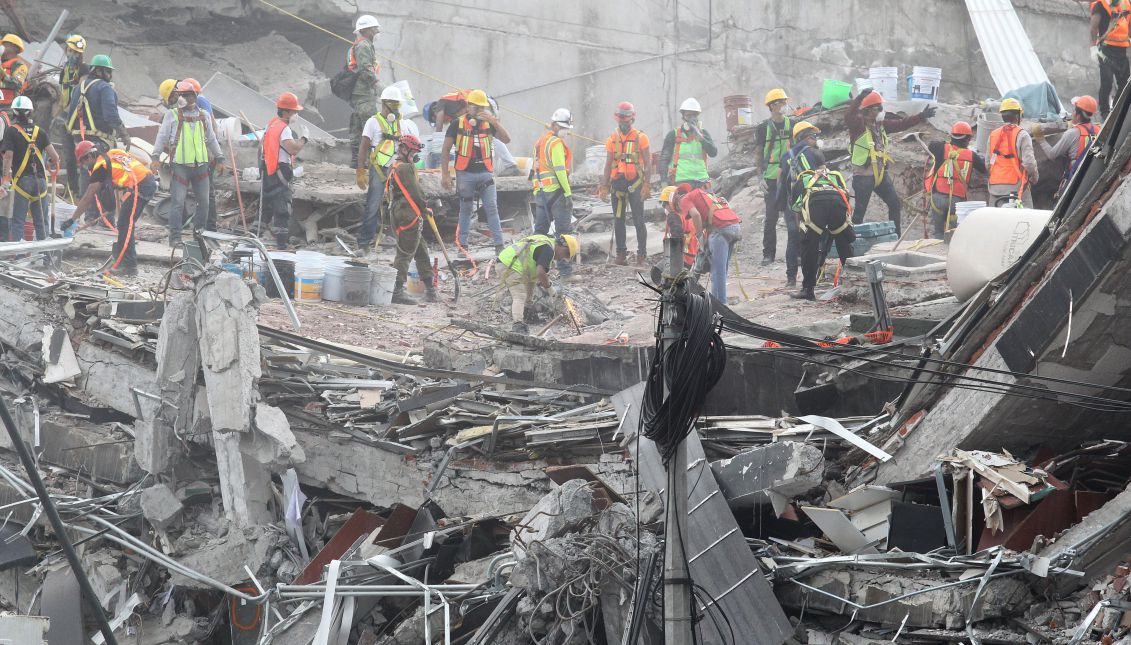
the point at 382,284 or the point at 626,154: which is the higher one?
the point at 626,154

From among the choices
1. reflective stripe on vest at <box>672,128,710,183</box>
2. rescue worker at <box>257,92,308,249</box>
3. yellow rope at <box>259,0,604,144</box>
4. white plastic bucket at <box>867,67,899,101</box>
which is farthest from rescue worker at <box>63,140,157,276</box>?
white plastic bucket at <box>867,67,899,101</box>

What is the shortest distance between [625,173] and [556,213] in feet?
3.31

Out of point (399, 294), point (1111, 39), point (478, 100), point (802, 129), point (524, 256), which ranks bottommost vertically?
point (399, 294)

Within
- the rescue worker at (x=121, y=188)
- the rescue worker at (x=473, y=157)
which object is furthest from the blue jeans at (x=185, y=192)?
the rescue worker at (x=473, y=157)

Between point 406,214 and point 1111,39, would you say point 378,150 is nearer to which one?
point 406,214

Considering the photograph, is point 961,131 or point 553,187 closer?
point 961,131

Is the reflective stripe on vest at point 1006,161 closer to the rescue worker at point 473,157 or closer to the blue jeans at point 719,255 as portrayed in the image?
the blue jeans at point 719,255

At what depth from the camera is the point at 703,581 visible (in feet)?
25.4

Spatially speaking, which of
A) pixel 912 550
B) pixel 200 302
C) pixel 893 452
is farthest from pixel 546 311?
pixel 912 550

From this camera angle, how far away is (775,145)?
15547 millimetres

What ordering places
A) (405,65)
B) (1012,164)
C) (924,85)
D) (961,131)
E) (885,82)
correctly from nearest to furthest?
(1012,164) < (961,131) < (924,85) < (885,82) < (405,65)

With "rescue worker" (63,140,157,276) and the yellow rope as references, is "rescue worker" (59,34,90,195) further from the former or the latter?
the yellow rope

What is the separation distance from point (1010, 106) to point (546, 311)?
6.25 metres

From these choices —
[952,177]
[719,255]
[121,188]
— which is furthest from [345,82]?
[952,177]
